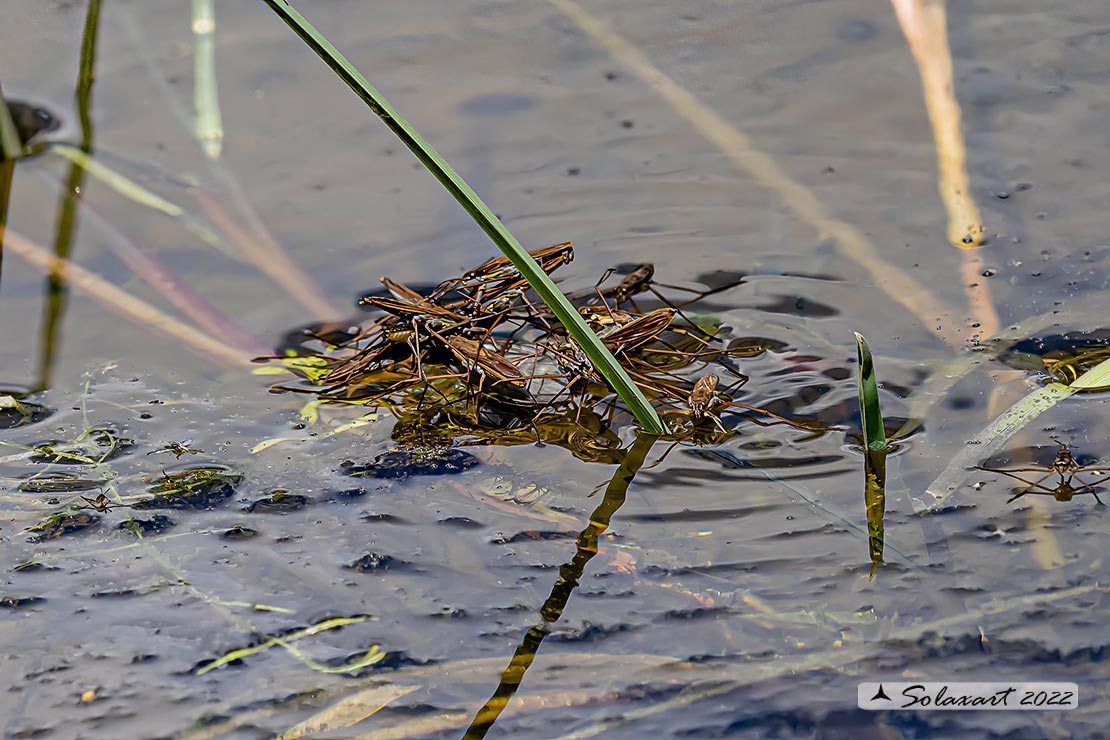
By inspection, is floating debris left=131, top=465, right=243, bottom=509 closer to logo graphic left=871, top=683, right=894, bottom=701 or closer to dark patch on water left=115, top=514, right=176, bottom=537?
dark patch on water left=115, top=514, right=176, bottom=537

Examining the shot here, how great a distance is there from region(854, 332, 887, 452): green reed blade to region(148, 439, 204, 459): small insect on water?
104 centimetres

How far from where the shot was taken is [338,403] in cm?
175

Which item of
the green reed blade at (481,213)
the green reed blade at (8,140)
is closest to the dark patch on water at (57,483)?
the green reed blade at (481,213)

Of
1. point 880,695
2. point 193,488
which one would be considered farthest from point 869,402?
point 193,488

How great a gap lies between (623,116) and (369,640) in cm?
146

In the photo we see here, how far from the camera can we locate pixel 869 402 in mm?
1383

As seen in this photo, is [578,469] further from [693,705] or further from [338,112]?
[338,112]

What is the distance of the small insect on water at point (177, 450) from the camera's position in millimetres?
1635

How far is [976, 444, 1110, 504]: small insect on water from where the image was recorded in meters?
1.42

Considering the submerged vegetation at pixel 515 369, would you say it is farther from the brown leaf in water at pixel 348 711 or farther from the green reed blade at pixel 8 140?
the green reed blade at pixel 8 140

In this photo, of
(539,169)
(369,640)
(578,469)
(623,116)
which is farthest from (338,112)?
(369,640)

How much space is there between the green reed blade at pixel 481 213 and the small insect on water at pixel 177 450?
0.66m

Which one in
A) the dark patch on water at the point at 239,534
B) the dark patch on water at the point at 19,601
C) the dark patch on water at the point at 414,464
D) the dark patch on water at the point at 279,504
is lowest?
the dark patch on water at the point at 19,601

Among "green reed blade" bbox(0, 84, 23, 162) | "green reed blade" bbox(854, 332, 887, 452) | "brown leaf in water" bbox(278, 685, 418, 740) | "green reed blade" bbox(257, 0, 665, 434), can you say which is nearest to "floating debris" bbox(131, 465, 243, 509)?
"brown leaf in water" bbox(278, 685, 418, 740)
